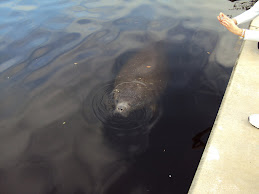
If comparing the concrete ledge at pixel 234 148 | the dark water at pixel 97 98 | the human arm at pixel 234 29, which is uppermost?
the human arm at pixel 234 29

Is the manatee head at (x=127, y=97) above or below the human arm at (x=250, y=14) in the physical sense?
below

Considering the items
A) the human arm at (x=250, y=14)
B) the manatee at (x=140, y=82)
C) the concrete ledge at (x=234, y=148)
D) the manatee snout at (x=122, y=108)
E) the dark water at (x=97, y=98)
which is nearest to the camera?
the concrete ledge at (x=234, y=148)

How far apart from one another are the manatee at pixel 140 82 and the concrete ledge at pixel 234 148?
1519 mm

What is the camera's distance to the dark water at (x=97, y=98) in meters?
3.50

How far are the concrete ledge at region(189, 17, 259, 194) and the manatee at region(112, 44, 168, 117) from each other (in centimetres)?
152

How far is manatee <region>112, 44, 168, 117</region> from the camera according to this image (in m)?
4.50

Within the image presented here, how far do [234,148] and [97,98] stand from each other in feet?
9.61

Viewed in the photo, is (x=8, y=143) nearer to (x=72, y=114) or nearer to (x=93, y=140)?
(x=72, y=114)

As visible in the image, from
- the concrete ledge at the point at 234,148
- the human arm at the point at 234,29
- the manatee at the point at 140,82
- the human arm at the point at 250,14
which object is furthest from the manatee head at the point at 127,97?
the human arm at the point at 250,14

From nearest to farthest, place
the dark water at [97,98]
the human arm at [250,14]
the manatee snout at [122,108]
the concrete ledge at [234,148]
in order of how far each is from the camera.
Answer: the concrete ledge at [234,148], the dark water at [97,98], the human arm at [250,14], the manatee snout at [122,108]

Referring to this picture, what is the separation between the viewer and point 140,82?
5016 mm

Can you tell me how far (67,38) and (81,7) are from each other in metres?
2.93

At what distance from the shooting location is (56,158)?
3793 millimetres

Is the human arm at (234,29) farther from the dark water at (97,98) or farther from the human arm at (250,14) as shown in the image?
the dark water at (97,98)
